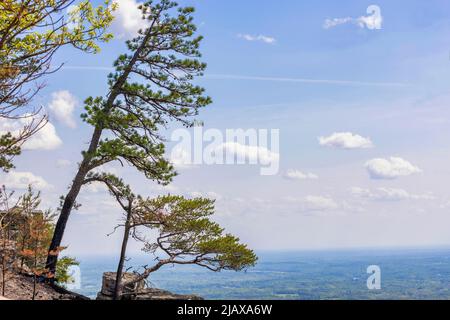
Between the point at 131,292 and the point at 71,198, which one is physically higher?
the point at 71,198

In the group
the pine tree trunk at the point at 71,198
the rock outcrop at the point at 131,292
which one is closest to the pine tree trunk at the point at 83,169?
the pine tree trunk at the point at 71,198

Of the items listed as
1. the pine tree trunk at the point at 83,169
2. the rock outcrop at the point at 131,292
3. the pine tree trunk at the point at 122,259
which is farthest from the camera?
the rock outcrop at the point at 131,292

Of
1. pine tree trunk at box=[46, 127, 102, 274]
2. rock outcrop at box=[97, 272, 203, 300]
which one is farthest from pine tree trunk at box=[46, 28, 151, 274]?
rock outcrop at box=[97, 272, 203, 300]

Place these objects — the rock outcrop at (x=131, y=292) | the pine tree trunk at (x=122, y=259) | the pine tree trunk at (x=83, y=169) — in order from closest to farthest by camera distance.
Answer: the pine tree trunk at (x=122, y=259), the pine tree trunk at (x=83, y=169), the rock outcrop at (x=131, y=292)

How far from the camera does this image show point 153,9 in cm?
1730

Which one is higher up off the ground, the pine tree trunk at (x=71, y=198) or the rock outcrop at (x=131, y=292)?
the pine tree trunk at (x=71, y=198)

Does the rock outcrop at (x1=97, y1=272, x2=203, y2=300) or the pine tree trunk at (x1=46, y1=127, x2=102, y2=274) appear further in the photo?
the rock outcrop at (x1=97, y1=272, x2=203, y2=300)

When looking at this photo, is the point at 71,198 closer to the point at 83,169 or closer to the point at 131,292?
the point at 83,169

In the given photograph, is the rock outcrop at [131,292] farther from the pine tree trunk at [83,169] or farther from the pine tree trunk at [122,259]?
the pine tree trunk at [83,169]

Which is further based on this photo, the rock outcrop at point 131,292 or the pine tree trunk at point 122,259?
the rock outcrop at point 131,292

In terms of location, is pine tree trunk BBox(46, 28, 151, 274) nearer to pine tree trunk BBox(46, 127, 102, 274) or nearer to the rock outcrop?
pine tree trunk BBox(46, 127, 102, 274)

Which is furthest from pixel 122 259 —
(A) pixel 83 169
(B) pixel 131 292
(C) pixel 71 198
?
(A) pixel 83 169
